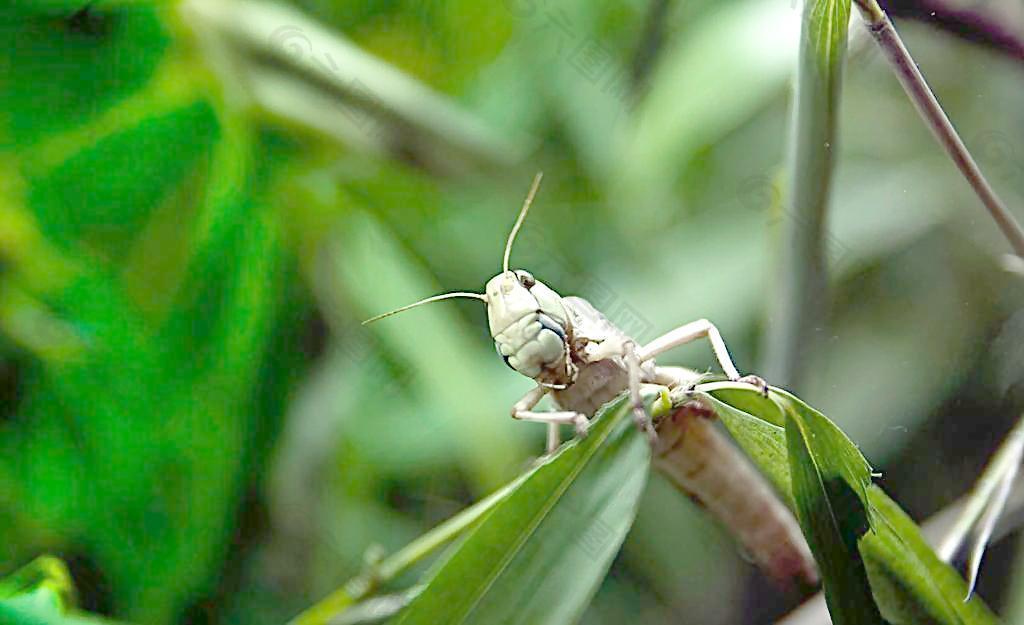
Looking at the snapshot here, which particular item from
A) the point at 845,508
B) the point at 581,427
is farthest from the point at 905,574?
the point at 581,427

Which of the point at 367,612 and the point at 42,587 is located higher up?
the point at 42,587

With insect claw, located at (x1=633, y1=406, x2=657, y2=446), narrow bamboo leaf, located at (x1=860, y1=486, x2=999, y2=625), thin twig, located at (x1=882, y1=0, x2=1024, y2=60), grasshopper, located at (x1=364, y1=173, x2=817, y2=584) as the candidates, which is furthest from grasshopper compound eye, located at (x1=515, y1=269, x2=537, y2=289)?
thin twig, located at (x1=882, y1=0, x2=1024, y2=60)

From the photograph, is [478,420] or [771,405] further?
[478,420]

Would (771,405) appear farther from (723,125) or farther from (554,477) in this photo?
(723,125)

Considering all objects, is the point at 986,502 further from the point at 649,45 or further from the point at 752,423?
the point at 649,45

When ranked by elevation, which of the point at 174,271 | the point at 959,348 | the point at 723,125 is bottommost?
the point at 959,348

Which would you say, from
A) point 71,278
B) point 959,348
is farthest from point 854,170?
point 71,278

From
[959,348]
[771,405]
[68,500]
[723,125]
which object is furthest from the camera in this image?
[723,125]
